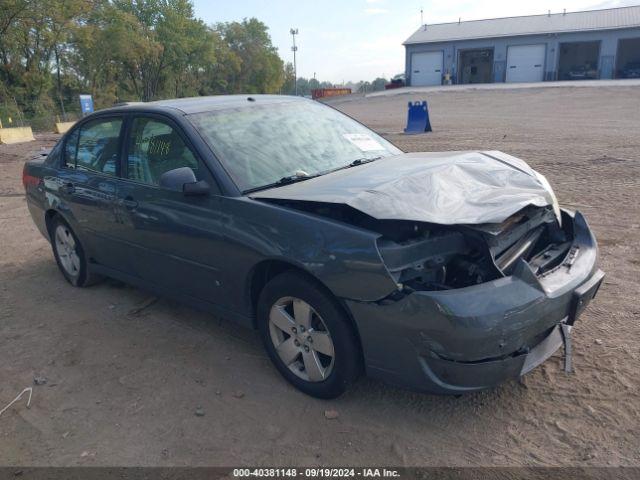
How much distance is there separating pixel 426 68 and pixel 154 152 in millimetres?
53499

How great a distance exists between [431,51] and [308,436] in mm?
55180

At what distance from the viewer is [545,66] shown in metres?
47.8

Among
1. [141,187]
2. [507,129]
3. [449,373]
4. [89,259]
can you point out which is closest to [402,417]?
[449,373]

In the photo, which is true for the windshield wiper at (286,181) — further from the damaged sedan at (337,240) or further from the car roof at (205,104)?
the car roof at (205,104)

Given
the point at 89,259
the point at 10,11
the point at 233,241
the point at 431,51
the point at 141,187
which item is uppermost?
the point at 10,11

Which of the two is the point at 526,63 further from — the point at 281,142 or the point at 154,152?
the point at 154,152

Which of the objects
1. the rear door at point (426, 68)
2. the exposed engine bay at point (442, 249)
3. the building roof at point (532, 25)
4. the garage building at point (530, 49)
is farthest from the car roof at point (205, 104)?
the rear door at point (426, 68)

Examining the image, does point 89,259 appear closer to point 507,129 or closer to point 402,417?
point 402,417

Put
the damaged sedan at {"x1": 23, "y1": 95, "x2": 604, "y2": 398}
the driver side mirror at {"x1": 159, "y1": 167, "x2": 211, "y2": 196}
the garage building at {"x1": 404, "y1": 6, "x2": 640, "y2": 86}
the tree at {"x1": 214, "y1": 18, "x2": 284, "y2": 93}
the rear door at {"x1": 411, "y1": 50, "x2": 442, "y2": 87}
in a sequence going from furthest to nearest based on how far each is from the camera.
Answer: the tree at {"x1": 214, "y1": 18, "x2": 284, "y2": 93} < the rear door at {"x1": 411, "y1": 50, "x2": 442, "y2": 87} < the garage building at {"x1": 404, "y1": 6, "x2": 640, "y2": 86} < the driver side mirror at {"x1": 159, "y1": 167, "x2": 211, "y2": 196} < the damaged sedan at {"x1": 23, "y1": 95, "x2": 604, "y2": 398}

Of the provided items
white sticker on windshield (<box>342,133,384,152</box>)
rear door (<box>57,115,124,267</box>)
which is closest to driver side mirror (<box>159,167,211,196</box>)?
rear door (<box>57,115,124,267</box>)

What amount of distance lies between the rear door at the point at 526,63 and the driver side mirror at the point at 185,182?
5160cm

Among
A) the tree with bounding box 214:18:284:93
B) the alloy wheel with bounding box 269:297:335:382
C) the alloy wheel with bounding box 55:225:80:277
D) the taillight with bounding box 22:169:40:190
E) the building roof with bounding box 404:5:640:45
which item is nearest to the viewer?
the alloy wheel with bounding box 269:297:335:382

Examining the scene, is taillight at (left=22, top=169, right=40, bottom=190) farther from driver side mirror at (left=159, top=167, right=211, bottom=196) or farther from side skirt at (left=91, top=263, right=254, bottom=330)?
driver side mirror at (left=159, top=167, right=211, bottom=196)

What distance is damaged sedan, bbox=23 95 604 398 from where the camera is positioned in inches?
104
